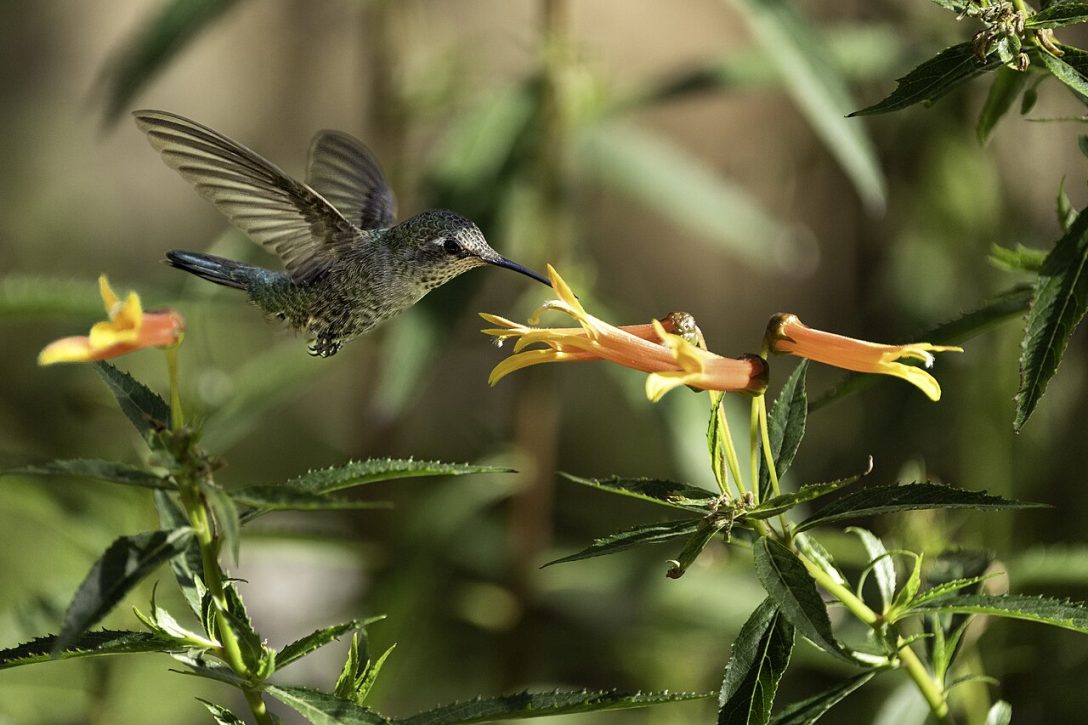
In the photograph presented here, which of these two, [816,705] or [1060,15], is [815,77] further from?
[816,705]

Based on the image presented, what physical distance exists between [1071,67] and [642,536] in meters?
0.41

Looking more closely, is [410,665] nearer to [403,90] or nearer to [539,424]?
[539,424]

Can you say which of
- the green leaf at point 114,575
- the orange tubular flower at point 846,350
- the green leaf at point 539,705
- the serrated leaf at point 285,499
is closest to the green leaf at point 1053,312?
the orange tubular flower at point 846,350

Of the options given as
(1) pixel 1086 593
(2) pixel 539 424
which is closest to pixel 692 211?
(2) pixel 539 424

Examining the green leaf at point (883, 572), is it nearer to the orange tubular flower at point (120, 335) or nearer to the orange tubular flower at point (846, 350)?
the orange tubular flower at point (846, 350)

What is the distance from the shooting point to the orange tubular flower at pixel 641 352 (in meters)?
0.80

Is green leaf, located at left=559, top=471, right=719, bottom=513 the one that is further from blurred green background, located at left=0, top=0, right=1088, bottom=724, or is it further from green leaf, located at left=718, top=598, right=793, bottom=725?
blurred green background, located at left=0, top=0, right=1088, bottom=724

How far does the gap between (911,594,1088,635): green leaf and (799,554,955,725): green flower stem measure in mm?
38

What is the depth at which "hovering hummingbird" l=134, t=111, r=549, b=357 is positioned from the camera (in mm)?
1024

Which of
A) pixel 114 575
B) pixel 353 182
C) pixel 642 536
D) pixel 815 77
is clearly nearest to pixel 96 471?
pixel 114 575

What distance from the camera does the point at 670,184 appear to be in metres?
2.30

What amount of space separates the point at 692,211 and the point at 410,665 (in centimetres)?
111

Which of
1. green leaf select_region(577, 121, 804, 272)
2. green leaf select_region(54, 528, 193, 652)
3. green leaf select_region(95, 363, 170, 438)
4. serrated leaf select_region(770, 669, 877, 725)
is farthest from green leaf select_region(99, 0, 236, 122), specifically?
serrated leaf select_region(770, 669, 877, 725)

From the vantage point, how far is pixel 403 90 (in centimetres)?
228
